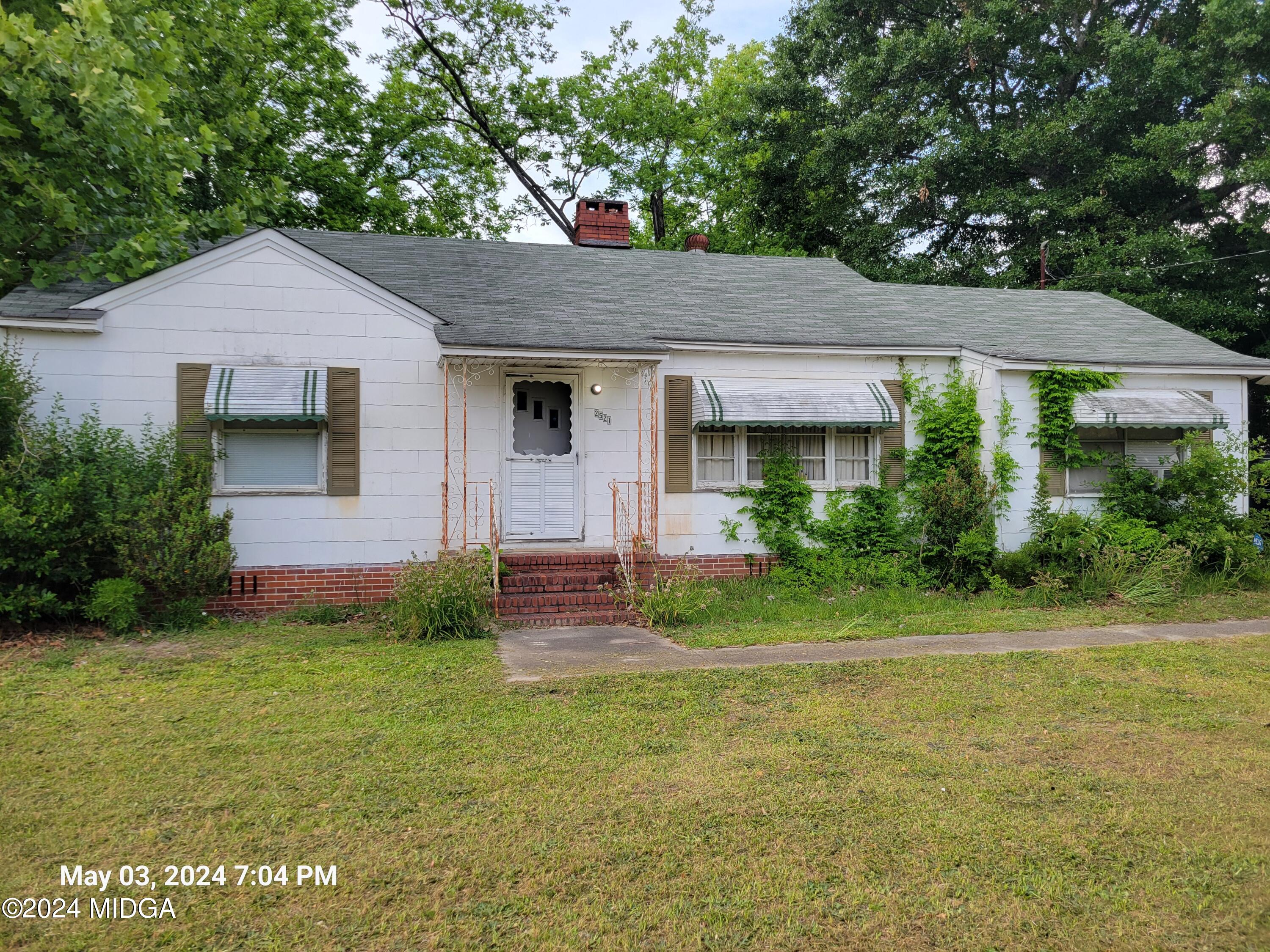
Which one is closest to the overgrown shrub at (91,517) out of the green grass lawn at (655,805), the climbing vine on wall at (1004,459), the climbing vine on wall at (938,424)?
the green grass lawn at (655,805)

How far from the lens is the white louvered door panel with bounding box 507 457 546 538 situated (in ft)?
32.7

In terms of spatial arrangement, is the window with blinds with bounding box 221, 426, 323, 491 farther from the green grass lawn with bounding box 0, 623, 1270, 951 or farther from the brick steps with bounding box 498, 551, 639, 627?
the green grass lawn with bounding box 0, 623, 1270, 951

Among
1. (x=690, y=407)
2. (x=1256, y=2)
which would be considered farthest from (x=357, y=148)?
(x=1256, y=2)

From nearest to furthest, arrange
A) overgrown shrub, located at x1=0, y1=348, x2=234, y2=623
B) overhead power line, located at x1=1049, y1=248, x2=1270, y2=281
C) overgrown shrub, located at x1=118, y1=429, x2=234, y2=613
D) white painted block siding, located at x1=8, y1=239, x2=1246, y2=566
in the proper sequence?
overgrown shrub, located at x1=0, y1=348, x2=234, y2=623, overgrown shrub, located at x1=118, y1=429, x2=234, y2=613, white painted block siding, located at x1=8, y1=239, x2=1246, y2=566, overhead power line, located at x1=1049, y1=248, x2=1270, y2=281

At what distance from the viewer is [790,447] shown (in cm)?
1073

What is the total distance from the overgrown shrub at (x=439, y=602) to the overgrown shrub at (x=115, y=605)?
2.43m

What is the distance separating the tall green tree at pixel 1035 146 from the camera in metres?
18.1

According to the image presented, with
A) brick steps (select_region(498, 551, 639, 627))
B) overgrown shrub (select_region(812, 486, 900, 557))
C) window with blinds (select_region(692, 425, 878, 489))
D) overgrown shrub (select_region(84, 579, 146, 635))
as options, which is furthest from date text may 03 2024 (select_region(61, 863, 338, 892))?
overgrown shrub (select_region(812, 486, 900, 557))

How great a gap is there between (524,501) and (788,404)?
12.1ft

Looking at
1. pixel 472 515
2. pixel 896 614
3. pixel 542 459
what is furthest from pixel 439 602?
pixel 896 614

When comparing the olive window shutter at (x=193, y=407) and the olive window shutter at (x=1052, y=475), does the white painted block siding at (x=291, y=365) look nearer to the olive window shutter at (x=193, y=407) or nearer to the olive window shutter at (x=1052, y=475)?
the olive window shutter at (x=193, y=407)

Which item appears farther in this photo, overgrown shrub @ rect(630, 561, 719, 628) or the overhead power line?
the overhead power line

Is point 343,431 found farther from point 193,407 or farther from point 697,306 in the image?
point 697,306

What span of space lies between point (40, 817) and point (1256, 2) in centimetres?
2368
